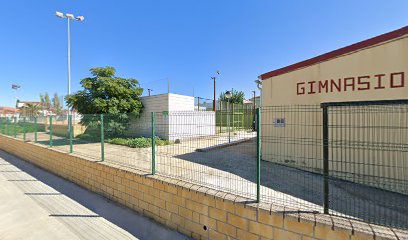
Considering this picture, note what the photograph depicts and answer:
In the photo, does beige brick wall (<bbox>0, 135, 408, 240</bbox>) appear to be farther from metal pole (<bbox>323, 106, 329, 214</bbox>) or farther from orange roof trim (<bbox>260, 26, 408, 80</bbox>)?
orange roof trim (<bbox>260, 26, 408, 80</bbox>)

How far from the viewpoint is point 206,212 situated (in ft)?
10.1

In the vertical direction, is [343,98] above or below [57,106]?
below

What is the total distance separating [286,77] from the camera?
7.19 metres

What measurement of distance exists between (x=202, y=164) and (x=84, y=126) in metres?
3.92

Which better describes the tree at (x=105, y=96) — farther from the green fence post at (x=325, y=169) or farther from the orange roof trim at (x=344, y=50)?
the green fence post at (x=325, y=169)

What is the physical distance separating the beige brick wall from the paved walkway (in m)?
0.21

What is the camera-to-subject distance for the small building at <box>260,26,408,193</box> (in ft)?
13.3

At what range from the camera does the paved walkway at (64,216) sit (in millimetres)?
3387

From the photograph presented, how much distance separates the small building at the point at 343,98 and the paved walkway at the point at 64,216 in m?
3.32

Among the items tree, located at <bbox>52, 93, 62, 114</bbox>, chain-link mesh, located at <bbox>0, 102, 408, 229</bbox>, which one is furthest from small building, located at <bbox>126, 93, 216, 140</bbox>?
tree, located at <bbox>52, 93, 62, 114</bbox>

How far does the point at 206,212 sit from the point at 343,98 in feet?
16.1

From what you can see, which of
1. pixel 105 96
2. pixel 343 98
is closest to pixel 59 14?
pixel 105 96

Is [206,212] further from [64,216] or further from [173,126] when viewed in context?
[64,216]

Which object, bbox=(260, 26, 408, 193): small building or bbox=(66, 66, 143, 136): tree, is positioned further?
bbox=(66, 66, 143, 136): tree
